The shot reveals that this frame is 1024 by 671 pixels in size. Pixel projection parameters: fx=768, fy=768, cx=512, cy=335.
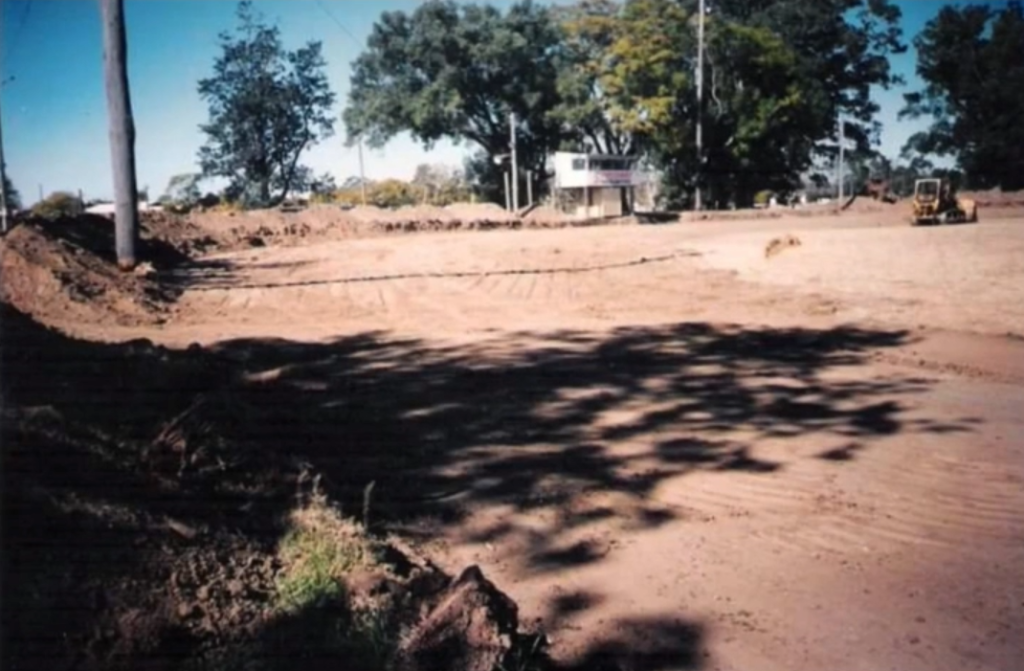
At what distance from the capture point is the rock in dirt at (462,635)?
8.21 ft

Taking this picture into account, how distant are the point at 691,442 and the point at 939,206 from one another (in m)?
21.3

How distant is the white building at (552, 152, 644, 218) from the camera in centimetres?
4097

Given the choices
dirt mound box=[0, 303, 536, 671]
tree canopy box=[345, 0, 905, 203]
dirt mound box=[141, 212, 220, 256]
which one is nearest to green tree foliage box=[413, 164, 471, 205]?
tree canopy box=[345, 0, 905, 203]

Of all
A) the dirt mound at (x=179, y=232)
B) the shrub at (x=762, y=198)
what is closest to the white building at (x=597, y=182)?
the shrub at (x=762, y=198)

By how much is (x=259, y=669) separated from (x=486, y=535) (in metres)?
1.79

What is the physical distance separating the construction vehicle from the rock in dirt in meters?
24.0

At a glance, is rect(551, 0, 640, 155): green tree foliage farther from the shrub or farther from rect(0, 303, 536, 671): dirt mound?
rect(0, 303, 536, 671): dirt mound

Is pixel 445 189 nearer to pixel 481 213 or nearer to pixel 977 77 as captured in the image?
pixel 481 213

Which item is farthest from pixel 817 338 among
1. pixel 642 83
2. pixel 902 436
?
pixel 642 83

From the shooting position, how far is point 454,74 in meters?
41.3

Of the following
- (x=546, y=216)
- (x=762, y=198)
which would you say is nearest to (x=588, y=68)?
(x=546, y=216)

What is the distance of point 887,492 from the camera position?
4.66m

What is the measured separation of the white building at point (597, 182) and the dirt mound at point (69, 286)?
3007cm

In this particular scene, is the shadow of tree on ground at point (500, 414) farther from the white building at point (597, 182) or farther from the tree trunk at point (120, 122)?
the white building at point (597, 182)
